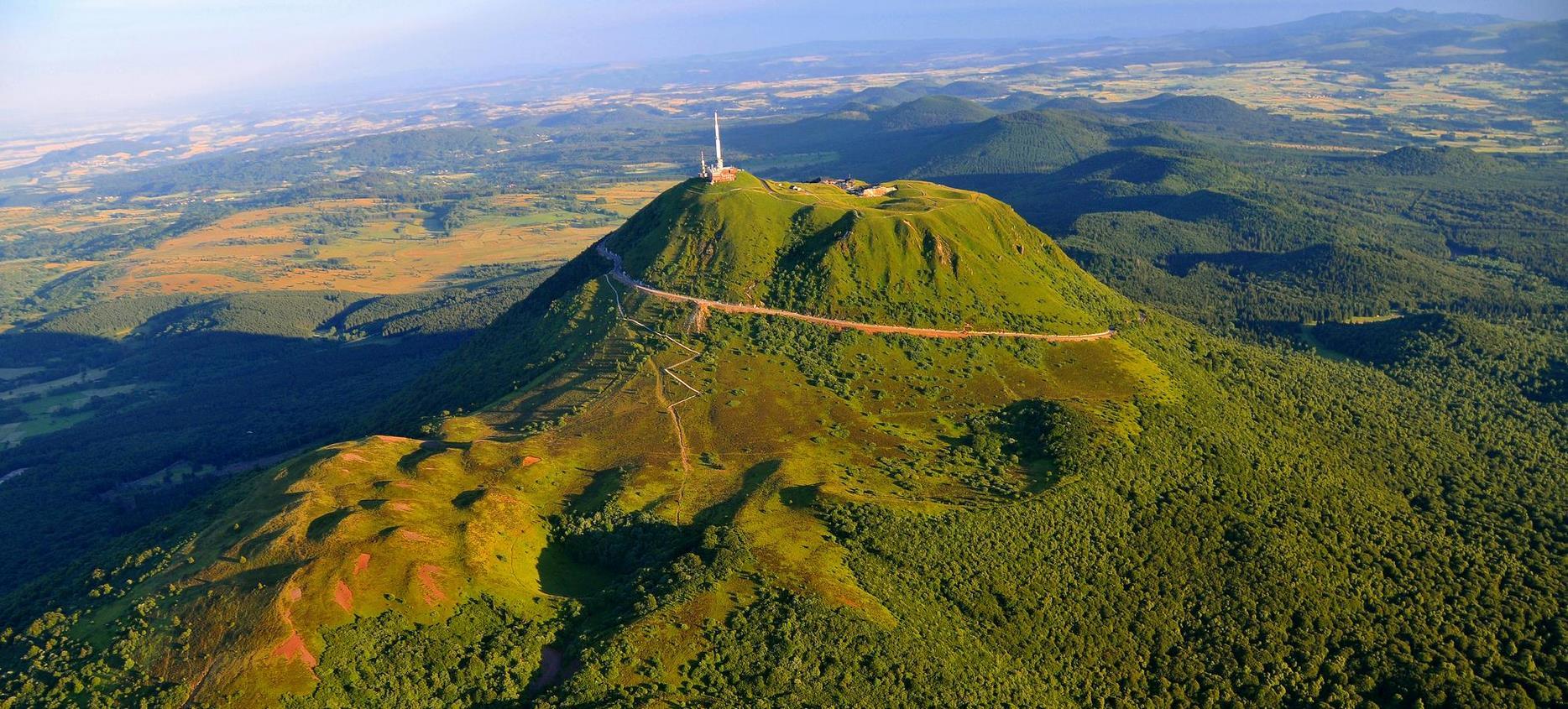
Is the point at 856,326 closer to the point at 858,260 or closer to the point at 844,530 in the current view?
the point at 858,260

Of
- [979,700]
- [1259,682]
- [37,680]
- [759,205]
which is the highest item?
[759,205]

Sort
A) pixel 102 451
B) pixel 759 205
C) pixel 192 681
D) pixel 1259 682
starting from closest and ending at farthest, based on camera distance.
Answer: pixel 192 681 < pixel 1259 682 < pixel 759 205 < pixel 102 451

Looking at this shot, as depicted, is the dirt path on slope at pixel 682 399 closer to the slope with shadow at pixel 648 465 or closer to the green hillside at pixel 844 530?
the slope with shadow at pixel 648 465

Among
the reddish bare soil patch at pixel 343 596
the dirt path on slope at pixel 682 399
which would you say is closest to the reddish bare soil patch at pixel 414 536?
the reddish bare soil patch at pixel 343 596

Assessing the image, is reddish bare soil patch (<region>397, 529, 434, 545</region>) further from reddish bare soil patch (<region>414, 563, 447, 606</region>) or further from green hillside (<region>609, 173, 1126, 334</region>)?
green hillside (<region>609, 173, 1126, 334</region>)

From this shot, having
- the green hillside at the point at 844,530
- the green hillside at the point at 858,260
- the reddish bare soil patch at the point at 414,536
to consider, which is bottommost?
the green hillside at the point at 844,530

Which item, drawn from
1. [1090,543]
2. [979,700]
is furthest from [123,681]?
[1090,543]

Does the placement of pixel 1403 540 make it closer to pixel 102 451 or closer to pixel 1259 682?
pixel 1259 682
